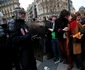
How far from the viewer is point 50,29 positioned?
8344mm

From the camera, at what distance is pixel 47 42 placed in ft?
30.5

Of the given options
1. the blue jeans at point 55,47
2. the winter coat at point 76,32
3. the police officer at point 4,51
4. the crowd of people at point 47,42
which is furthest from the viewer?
the blue jeans at point 55,47

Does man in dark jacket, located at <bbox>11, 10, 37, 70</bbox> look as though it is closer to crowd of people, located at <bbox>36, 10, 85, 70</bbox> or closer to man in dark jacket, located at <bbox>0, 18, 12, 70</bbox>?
man in dark jacket, located at <bbox>0, 18, 12, 70</bbox>

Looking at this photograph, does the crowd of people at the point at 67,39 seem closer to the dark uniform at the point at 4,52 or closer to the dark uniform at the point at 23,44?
the dark uniform at the point at 23,44

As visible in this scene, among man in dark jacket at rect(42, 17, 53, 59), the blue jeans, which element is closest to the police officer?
the blue jeans

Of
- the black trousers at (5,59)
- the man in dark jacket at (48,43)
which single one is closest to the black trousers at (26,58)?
the black trousers at (5,59)

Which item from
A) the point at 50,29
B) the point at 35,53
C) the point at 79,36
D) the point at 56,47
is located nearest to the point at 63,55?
the point at 56,47

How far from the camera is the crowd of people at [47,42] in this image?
5.13 m

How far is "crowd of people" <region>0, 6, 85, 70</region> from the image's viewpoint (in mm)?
5129

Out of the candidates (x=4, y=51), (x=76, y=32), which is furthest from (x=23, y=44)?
(x=76, y=32)

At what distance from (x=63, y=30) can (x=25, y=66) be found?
2546mm

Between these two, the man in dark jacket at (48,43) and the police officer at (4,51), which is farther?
the man in dark jacket at (48,43)

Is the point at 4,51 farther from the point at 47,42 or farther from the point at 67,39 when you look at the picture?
the point at 47,42

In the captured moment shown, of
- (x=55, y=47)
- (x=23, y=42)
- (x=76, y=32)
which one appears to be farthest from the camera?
(x=55, y=47)
